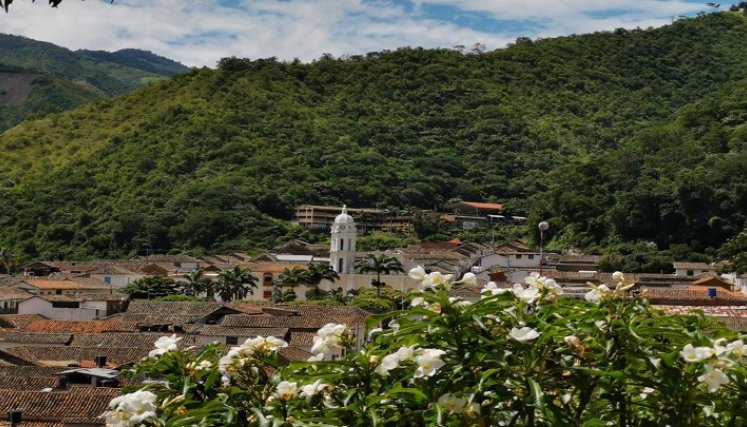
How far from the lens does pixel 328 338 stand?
5789 mm

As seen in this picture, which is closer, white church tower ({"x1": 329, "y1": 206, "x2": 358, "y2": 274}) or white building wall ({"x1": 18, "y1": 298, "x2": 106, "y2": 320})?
white building wall ({"x1": 18, "y1": 298, "x2": 106, "y2": 320})

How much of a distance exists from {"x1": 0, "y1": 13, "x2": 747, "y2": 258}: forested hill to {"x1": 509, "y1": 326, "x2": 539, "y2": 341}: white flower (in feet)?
234

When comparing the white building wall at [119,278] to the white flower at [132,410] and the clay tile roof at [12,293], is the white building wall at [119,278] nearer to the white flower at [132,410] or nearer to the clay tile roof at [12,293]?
the clay tile roof at [12,293]

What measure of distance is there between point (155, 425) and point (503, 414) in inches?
56.2

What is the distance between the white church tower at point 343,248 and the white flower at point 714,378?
200 feet

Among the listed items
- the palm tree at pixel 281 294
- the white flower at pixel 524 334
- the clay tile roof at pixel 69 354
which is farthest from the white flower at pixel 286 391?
the palm tree at pixel 281 294

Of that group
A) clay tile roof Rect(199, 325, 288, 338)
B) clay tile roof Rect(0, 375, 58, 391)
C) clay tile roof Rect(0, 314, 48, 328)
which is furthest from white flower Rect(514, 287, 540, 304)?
clay tile roof Rect(0, 314, 48, 328)

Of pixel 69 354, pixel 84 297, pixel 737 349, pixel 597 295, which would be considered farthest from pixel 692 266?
pixel 737 349

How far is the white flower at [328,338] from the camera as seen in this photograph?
227 inches

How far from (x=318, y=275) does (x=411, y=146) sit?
56145 millimetres

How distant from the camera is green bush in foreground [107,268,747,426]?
534 cm

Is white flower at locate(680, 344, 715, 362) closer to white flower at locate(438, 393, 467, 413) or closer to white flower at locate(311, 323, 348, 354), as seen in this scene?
white flower at locate(438, 393, 467, 413)

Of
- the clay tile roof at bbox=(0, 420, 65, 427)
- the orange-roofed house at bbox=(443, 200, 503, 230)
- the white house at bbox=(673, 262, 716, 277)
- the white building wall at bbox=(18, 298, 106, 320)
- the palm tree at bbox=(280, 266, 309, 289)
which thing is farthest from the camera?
the orange-roofed house at bbox=(443, 200, 503, 230)

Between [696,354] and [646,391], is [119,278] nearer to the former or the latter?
[646,391]
